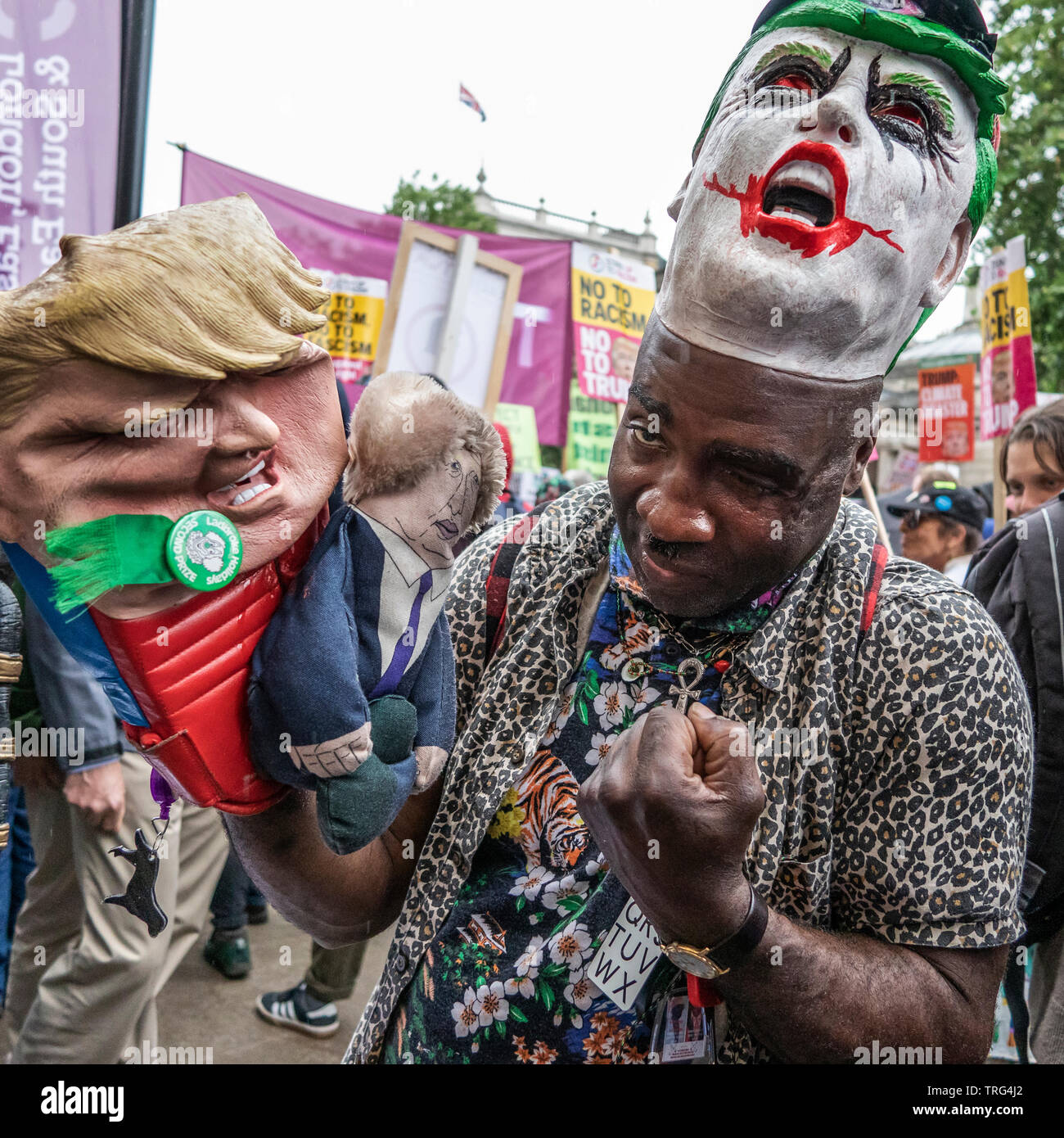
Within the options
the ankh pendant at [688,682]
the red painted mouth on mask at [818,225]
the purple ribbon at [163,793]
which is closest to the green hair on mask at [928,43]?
the red painted mouth on mask at [818,225]

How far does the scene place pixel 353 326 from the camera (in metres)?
5.98

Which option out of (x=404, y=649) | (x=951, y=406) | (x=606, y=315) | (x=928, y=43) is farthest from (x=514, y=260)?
(x=404, y=649)

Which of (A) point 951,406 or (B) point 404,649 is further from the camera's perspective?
(A) point 951,406

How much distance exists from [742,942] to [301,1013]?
3.40 meters

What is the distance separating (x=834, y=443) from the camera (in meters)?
1.24

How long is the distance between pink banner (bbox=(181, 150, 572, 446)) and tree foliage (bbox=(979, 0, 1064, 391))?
232 inches

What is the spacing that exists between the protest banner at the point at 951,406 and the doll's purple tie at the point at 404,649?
20.3ft

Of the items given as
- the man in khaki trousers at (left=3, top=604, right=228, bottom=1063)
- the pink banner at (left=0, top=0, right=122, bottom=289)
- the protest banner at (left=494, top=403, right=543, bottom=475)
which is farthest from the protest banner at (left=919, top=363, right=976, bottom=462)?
the man in khaki trousers at (left=3, top=604, right=228, bottom=1063)

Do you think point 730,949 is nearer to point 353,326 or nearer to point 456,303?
point 456,303

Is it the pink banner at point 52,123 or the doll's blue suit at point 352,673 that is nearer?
the doll's blue suit at point 352,673

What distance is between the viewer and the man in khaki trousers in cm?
279

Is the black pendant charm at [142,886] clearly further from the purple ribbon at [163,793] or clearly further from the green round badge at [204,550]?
the green round badge at [204,550]

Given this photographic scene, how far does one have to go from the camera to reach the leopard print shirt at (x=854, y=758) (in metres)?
1.26

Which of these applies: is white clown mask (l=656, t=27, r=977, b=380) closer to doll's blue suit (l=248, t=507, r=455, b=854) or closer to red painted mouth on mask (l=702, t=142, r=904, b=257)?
red painted mouth on mask (l=702, t=142, r=904, b=257)
